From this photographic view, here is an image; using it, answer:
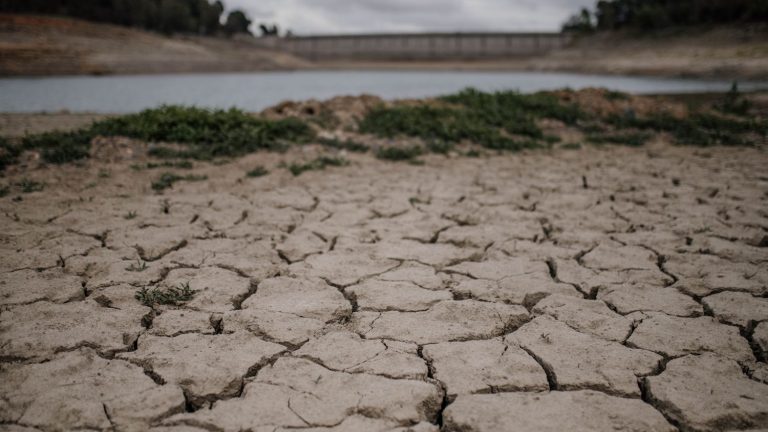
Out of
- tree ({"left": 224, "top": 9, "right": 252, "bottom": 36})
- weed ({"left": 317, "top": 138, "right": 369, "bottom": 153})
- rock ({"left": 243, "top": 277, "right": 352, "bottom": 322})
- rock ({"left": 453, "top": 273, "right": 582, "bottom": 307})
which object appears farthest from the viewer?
tree ({"left": 224, "top": 9, "right": 252, "bottom": 36})

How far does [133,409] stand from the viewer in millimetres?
1511

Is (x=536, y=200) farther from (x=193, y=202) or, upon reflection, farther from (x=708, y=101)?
(x=708, y=101)

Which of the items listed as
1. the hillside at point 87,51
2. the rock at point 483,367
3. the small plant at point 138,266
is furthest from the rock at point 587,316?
the hillside at point 87,51

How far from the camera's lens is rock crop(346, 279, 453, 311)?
7.32 ft

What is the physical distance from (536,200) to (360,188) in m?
1.47

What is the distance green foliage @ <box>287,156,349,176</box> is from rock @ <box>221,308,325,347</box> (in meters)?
2.63

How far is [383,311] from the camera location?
2.18 metres

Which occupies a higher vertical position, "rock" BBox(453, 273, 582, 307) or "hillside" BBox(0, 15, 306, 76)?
"hillside" BBox(0, 15, 306, 76)

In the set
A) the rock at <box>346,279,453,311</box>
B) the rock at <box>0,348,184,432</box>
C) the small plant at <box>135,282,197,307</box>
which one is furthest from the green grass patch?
the rock at <box>0,348,184,432</box>

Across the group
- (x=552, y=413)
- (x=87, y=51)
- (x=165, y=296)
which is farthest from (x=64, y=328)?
(x=87, y=51)

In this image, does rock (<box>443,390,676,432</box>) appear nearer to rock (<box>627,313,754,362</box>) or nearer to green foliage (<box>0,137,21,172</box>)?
rock (<box>627,313,754,362</box>)

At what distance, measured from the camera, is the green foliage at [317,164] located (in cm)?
465

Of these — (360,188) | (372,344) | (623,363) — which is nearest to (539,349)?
(623,363)

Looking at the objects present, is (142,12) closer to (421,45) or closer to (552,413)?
(421,45)
